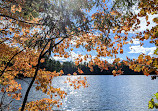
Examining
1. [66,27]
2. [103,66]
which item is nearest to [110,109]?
[103,66]

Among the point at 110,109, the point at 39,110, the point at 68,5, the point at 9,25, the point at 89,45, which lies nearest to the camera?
the point at 68,5

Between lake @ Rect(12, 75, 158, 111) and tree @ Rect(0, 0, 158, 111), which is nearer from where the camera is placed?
tree @ Rect(0, 0, 158, 111)

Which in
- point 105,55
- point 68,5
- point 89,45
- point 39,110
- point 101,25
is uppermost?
point 68,5

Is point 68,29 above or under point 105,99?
above

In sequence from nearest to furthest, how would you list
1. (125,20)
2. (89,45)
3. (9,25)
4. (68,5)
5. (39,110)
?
1. (68,5)
2. (125,20)
3. (89,45)
4. (9,25)
5. (39,110)

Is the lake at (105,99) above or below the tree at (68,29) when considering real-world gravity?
below

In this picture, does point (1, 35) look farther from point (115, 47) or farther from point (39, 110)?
point (115, 47)

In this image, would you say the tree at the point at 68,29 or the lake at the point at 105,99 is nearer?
the tree at the point at 68,29

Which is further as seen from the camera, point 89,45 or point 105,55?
point 89,45

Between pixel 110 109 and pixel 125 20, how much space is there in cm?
2538

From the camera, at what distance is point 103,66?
20.7 feet

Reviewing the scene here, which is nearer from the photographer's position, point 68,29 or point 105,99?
point 68,29

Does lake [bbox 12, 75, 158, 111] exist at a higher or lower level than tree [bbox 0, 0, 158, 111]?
lower

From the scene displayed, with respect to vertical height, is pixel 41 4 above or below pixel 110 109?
above
